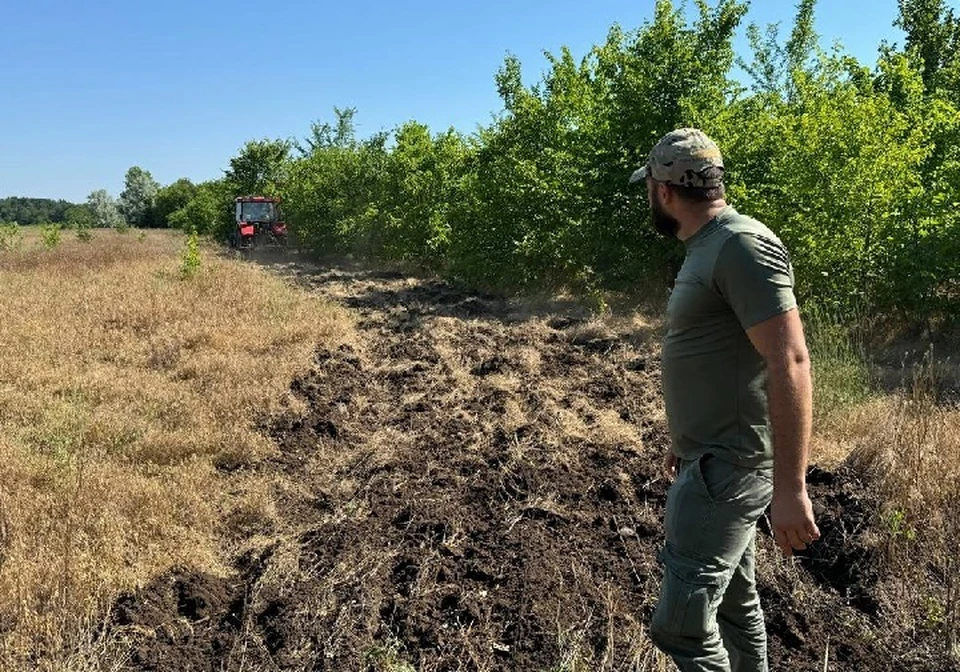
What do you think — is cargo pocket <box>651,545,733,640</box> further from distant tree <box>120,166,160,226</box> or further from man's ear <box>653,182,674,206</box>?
distant tree <box>120,166,160,226</box>

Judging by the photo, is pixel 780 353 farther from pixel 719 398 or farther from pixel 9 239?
pixel 9 239

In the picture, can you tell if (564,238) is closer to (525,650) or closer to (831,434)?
(831,434)

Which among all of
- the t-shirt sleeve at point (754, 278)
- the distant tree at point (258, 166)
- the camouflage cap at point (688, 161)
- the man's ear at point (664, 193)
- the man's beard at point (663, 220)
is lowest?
the t-shirt sleeve at point (754, 278)

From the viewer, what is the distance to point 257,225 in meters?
27.0

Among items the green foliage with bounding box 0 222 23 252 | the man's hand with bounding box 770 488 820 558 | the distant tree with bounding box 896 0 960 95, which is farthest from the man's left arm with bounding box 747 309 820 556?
the green foliage with bounding box 0 222 23 252

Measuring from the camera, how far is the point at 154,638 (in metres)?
3.02

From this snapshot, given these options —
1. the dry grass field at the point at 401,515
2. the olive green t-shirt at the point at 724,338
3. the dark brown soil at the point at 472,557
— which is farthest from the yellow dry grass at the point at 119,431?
the olive green t-shirt at the point at 724,338

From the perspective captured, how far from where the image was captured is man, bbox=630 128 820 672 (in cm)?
179

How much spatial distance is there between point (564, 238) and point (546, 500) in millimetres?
7514

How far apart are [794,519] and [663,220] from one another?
3.01ft

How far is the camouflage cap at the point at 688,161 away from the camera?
1.96 m

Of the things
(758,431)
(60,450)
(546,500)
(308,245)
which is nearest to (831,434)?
(546,500)

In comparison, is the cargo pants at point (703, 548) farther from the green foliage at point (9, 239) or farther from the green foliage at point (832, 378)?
the green foliage at point (9, 239)

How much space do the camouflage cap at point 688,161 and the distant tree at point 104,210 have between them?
7258cm
